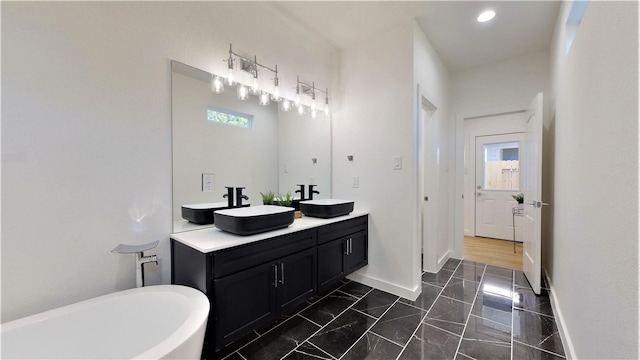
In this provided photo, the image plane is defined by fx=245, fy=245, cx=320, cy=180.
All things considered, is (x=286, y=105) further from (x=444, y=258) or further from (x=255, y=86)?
(x=444, y=258)

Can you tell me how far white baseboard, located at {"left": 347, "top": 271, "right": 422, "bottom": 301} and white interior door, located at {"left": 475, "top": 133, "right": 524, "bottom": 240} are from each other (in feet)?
10.0

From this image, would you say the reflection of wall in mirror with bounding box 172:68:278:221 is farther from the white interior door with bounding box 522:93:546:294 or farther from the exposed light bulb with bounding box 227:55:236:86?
the white interior door with bounding box 522:93:546:294

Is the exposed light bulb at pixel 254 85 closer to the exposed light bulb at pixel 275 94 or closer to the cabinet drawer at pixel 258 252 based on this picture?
the exposed light bulb at pixel 275 94

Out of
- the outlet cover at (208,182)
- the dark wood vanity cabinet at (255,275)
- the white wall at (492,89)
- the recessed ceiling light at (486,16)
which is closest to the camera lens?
the dark wood vanity cabinet at (255,275)

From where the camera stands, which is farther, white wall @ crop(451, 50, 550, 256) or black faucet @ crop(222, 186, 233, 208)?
white wall @ crop(451, 50, 550, 256)

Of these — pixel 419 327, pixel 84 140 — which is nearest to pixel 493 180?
pixel 419 327

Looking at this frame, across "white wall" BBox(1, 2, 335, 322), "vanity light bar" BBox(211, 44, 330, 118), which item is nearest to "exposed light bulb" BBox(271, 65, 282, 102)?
"vanity light bar" BBox(211, 44, 330, 118)

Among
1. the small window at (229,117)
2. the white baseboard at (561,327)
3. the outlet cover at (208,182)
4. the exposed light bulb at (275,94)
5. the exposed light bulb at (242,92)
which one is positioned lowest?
the white baseboard at (561,327)

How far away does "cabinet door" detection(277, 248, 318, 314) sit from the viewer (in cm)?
178

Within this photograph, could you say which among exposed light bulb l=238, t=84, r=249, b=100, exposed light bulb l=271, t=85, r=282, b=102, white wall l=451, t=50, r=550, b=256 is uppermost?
white wall l=451, t=50, r=550, b=256

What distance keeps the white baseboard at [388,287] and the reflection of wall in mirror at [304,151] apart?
1.00m

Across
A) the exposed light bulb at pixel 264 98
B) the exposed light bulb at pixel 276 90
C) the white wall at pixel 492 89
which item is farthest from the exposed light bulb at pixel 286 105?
the white wall at pixel 492 89

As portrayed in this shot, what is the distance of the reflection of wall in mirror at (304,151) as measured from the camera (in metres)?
2.51

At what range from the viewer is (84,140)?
1354 millimetres
